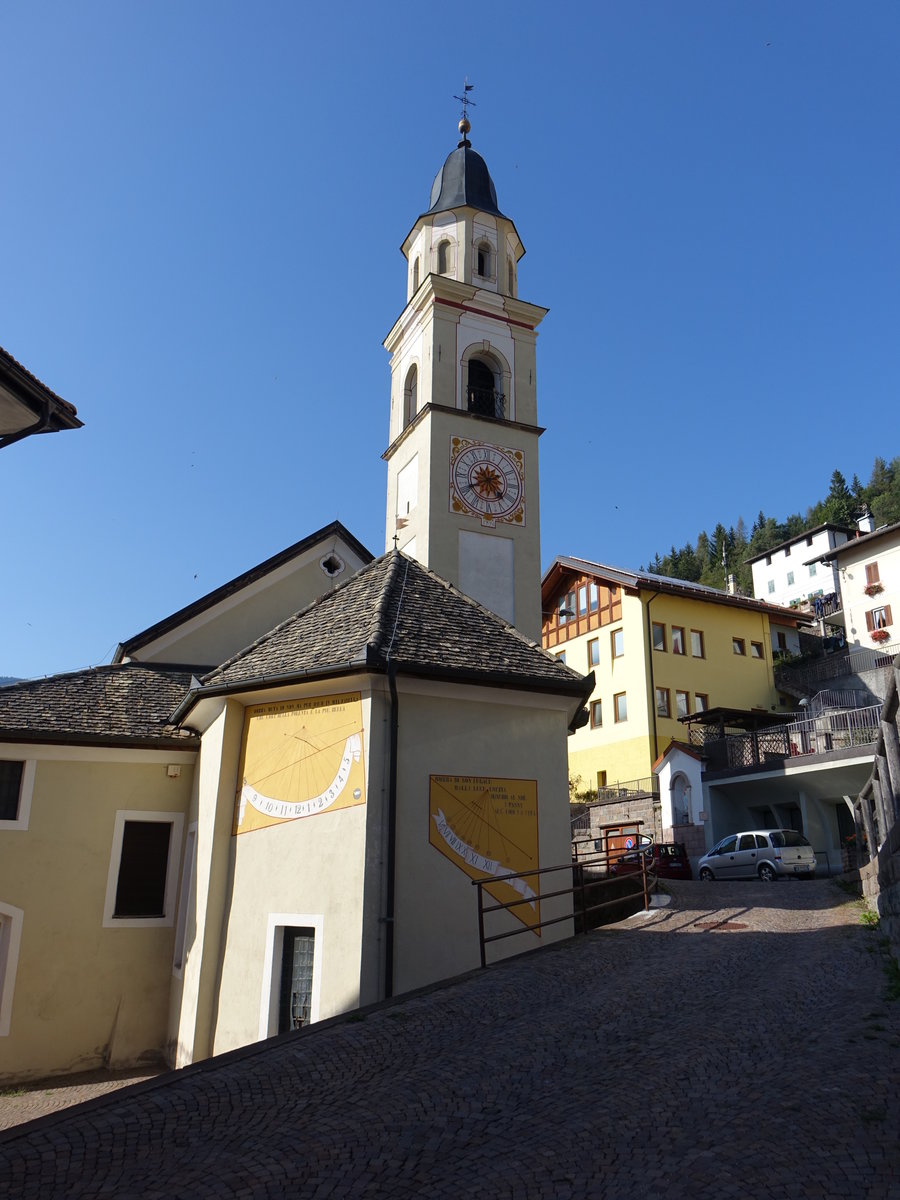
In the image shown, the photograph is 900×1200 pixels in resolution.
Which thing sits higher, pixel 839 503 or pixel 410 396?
pixel 839 503

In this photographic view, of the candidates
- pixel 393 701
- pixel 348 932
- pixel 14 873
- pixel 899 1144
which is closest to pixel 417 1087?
pixel 899 1144

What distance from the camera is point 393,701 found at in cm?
1202

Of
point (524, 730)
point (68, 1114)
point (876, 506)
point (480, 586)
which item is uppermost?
point (876, 506)

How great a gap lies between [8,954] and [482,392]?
1841 centimetres

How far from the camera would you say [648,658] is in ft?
123

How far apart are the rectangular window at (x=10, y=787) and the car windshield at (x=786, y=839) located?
1802 cm

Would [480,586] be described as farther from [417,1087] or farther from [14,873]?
[417,1087]

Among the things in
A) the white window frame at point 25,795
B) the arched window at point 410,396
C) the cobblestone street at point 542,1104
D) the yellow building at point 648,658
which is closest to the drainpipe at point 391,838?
the cobblestone street at point 542,1104

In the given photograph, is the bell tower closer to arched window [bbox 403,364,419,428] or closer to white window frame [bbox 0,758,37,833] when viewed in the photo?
arched window [bbox 403,364,419,428]

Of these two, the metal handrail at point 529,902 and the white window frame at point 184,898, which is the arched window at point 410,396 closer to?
the white window frame at point 184,898

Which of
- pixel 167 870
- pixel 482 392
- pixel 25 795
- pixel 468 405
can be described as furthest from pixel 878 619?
pixel 25 795

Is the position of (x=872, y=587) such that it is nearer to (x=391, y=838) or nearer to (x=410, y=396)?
(x=410, y=396)

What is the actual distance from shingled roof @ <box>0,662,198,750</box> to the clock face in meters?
9.44

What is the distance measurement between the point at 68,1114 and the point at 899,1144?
17.7ft
